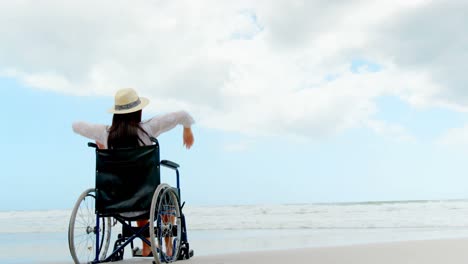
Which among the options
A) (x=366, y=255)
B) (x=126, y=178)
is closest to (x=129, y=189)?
(x=126, y=178)

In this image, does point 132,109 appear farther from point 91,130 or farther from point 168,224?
point 168,224

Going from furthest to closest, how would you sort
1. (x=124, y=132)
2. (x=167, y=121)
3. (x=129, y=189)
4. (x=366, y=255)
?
(x=366, y=255), (x=167, y=121), (x=124, y=132), (x=129, y=189)

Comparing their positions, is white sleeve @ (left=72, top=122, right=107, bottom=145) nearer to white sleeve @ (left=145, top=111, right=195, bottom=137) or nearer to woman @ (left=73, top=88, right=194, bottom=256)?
woman @ (left=73, top=88, right=194, bottom=256)

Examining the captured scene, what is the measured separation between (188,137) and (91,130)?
62 cm

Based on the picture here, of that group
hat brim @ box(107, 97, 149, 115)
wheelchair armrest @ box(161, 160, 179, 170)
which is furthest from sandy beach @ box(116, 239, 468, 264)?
hat brim @ box(107, 97, 149, 115)

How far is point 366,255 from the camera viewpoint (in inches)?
140

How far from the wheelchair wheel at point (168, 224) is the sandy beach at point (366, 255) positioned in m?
0.14

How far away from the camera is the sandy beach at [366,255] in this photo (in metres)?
3.26

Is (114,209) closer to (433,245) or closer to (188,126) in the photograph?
(188,126)

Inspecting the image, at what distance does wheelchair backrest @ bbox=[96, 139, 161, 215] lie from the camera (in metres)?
2.83

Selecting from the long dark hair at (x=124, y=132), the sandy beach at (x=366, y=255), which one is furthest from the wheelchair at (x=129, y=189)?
the sandy beach at (x=366, y=255)

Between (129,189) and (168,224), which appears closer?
(129,189)

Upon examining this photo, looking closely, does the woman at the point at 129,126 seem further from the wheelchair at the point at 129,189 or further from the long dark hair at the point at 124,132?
the wheelchair at the point at 129,189

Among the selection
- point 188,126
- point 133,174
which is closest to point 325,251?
point 188,126
